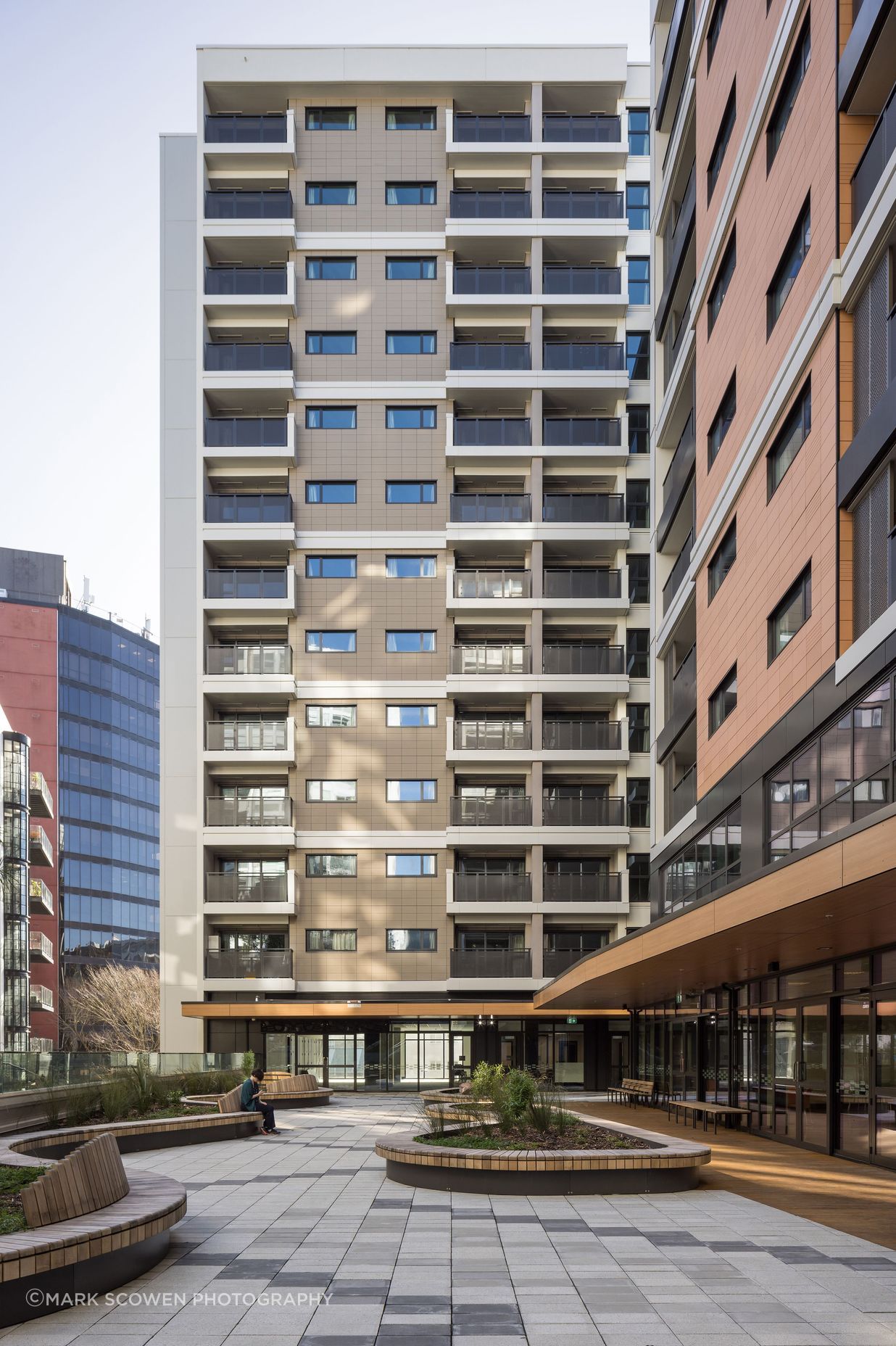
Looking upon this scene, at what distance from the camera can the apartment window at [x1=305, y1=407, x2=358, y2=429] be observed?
4788cm

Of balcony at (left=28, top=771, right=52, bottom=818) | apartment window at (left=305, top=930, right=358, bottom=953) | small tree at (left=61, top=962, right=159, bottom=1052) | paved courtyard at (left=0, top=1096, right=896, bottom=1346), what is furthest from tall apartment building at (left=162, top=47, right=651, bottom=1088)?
balcony at (left=28, top=771, right=52, bottom=818)

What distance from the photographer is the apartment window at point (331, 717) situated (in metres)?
46.1

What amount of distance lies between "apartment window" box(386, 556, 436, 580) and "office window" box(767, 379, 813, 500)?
26618mm

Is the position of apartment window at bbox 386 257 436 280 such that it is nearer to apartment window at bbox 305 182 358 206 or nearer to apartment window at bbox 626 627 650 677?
apartment window at bbox 305 182 358 206

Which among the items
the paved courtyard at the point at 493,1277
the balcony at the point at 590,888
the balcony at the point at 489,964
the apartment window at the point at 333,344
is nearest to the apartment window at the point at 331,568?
the apartment window at the point at 333,344

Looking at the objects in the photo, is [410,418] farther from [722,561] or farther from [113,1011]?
[113,1011]

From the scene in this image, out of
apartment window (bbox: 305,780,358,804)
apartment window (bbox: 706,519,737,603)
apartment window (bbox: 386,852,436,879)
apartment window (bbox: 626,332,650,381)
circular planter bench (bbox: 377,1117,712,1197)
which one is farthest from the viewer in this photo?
apartment window (bbox: 626,332,650,381)

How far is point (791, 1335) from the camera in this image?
326 inches

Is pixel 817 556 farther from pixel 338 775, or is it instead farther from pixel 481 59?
pixel 481 59

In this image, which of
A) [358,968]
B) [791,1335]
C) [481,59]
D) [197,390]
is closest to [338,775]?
[358,968]

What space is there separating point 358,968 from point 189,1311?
35.8 meters

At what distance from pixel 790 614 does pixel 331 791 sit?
93.1 ft

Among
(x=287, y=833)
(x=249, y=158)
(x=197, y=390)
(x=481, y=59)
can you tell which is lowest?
(x=287, y=833)

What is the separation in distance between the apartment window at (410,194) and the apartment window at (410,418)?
7.97 meters
